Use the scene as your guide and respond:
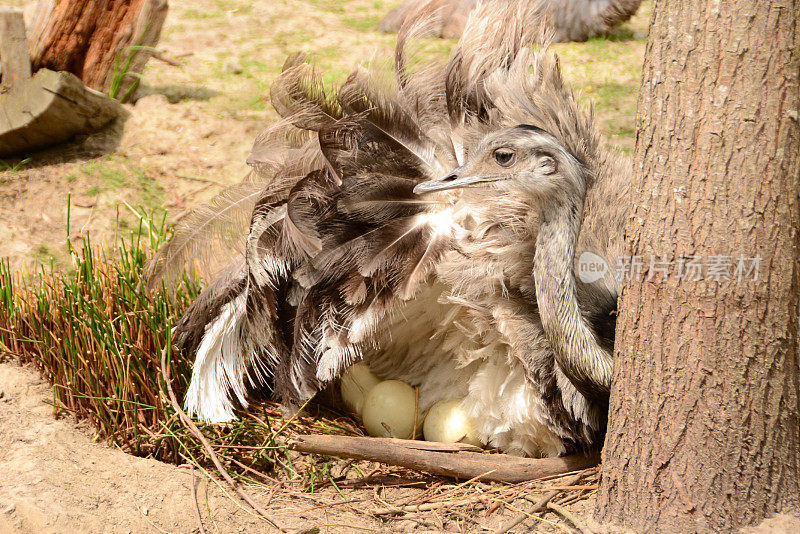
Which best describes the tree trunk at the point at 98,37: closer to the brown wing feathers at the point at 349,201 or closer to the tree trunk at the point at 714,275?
the brown wing feathers at the point at 349,201

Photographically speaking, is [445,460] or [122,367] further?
[122,367]

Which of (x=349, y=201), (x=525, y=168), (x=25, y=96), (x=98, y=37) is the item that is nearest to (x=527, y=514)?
(x=525, y=168)

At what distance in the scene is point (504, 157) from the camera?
Answer: 2584mm

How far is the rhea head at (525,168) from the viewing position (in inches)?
99.3

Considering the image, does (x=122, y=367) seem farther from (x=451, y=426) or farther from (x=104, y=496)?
(x=451, y=426)

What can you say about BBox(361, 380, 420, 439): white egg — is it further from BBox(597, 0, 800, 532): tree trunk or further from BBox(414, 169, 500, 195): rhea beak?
BBox(597, 0, 800, 532): tree trunk

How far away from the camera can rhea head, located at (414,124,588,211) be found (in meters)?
2.52

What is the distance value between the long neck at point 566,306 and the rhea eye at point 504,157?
189 mm

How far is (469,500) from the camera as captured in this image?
265 centimetres

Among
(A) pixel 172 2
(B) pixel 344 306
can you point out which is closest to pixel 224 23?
(A) pixel 172 2

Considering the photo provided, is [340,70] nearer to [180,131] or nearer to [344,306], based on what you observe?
[180,131]

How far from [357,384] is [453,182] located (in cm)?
105

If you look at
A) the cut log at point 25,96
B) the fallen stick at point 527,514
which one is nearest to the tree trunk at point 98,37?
the cut log at point 25,96

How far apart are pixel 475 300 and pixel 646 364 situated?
75 centimetres
